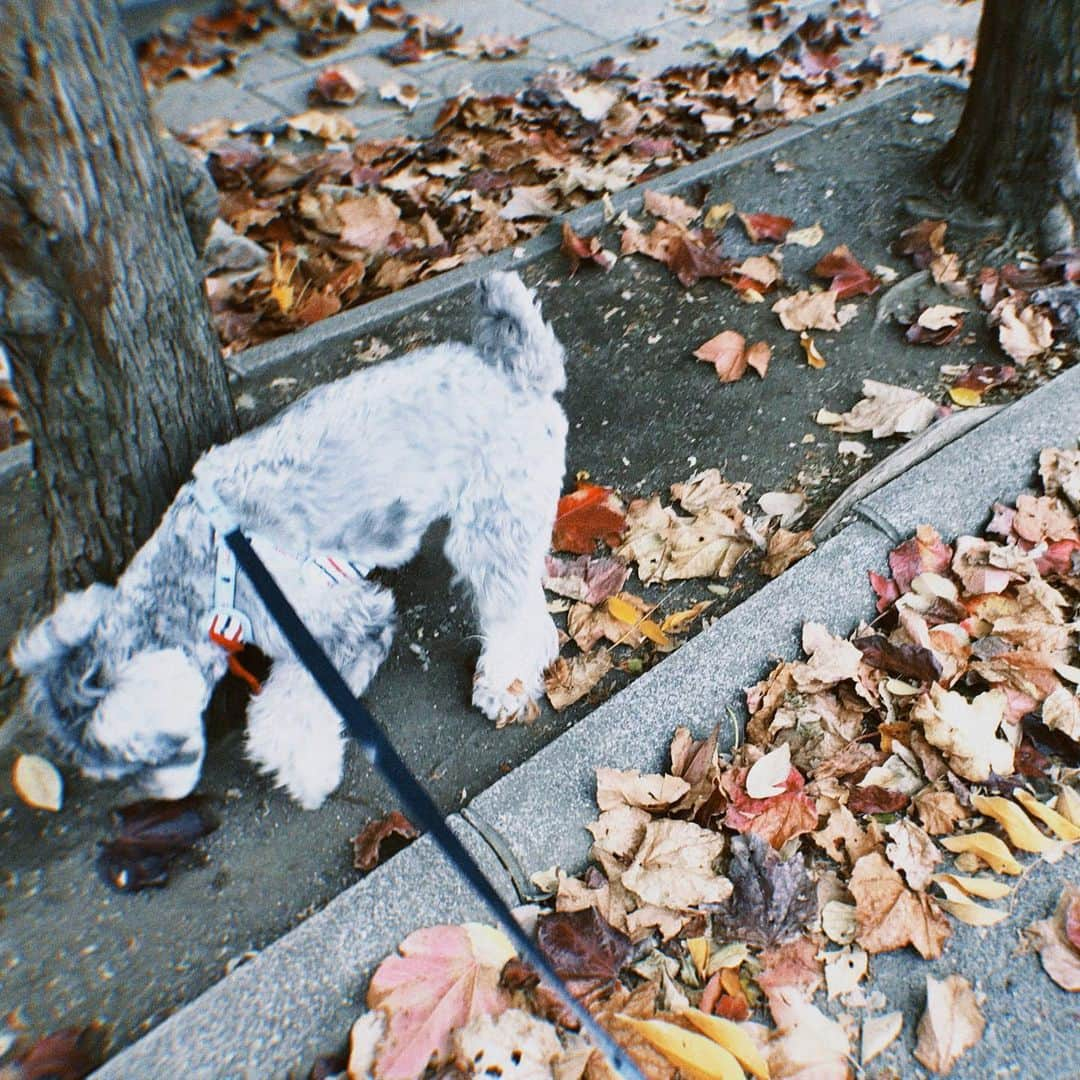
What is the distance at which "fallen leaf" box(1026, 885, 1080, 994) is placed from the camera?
1997mm

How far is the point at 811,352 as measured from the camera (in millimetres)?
3775

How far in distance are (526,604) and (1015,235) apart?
115 inches

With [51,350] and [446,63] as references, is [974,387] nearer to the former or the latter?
[51,350]

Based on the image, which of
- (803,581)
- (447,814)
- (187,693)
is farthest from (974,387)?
(187,693)

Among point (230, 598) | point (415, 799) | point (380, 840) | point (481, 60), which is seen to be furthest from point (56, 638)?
point (481, 60)

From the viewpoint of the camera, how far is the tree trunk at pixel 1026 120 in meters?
3.78

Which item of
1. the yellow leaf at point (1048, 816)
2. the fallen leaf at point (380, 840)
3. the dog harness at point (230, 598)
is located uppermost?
A: the dog harness at point (230, 598)

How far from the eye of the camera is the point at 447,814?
2.51 m

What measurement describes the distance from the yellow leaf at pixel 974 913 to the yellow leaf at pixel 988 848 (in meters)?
0.10

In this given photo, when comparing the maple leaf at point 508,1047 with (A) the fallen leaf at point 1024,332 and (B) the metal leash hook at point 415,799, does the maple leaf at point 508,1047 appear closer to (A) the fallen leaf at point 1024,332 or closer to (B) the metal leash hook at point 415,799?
(B) the metal leash hook at point 415,799

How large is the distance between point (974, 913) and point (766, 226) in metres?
3.25

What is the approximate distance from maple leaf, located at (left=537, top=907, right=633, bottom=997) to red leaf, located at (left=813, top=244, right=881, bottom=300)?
2929 mm

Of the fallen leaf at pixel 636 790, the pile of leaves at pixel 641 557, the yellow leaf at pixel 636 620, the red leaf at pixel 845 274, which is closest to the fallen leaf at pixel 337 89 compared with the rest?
the red leaf at pixel 845 274

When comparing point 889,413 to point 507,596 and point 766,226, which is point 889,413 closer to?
point 766,226
